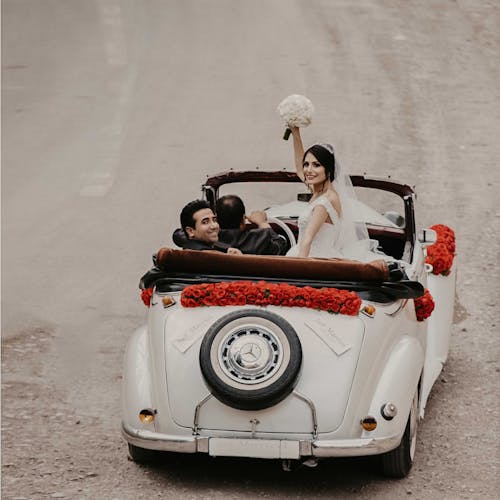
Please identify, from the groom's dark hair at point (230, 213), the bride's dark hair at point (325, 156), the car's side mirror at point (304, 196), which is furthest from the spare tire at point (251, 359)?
the car's side mirror at point (304, 196)

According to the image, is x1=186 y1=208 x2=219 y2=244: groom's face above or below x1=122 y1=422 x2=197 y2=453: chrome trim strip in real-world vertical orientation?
above

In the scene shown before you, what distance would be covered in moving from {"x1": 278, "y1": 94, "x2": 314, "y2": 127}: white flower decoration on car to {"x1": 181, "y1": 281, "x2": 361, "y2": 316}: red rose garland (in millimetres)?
2508

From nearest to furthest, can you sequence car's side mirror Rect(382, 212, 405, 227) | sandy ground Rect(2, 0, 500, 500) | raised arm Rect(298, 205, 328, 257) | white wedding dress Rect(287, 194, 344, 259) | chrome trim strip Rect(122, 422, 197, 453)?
chrome trim strip Rect(122, 422, 197, 453) → sandy ground Rect(2, 0, 500, 500) → raised arm Rect(298, 205, 328, 257) → white wedding dress Rect(287, 194, 344, 259) → car's side mirror Rect(382, 212, 405, 227)

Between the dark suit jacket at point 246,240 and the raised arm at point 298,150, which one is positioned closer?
the dark suit jacket at point 246,240

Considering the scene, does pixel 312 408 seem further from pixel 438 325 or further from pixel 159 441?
pixel 438 325

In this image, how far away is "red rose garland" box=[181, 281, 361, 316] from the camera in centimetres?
718

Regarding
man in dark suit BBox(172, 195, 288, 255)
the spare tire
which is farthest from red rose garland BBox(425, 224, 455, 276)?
the spare tire

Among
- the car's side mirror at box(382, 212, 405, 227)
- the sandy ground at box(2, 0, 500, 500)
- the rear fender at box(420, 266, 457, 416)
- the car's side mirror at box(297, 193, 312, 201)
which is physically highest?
the car's side mirror at box(297, 193, 312, 201)

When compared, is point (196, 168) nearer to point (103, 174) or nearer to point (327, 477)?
point (103, 174)

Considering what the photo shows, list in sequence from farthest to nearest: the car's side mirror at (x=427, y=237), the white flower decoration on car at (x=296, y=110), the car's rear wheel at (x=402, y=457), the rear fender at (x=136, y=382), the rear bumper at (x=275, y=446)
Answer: the white flower decoration on car at (x=296, y=110) < the car's side mirror at (x=427, y=237) < the car's rear wheel at (x=402, y=457) < the rear fender at (x=136, y=382) < the rear bumper at (x=275, y=446)

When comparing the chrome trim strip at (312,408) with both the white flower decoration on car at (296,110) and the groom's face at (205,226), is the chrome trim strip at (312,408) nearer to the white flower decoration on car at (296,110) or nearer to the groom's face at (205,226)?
the groom's face at (205,226)

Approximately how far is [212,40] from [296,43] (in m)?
1.54

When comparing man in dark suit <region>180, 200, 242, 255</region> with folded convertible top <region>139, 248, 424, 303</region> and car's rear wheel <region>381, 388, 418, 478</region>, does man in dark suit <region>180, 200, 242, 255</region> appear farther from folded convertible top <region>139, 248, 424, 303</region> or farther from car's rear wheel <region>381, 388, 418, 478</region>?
car's rear wheel <region>381, 388, 418, 478</region>

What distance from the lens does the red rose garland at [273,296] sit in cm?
718
